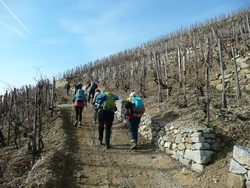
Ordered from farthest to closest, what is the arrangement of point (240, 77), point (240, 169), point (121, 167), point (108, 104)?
point (240, 77) → point (108, 104) → point (121, 167) → point (240, 169)

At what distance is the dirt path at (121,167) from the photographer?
449 cm

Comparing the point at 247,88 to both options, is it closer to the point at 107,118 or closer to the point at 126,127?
the point at 126,127

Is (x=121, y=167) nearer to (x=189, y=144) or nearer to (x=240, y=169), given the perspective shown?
(x=189, y=144)

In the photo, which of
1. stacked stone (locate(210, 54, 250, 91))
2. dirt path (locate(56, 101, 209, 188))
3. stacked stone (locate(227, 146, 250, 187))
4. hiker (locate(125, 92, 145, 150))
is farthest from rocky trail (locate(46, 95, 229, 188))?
stacked stone (locate(210, 54, 250, 91))

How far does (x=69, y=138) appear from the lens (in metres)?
7.12

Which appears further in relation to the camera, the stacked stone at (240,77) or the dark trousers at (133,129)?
the stacked stone at (240,77)

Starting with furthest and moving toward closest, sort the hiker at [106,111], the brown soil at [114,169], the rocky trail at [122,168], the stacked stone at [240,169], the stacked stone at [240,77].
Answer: the stacked stone at [240,77] < the hiker at [106,111] < the rocky trail at [122,168] < the brown soil at [114,169] < the stacked stone at [240,169]

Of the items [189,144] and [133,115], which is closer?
Result: [189,144]

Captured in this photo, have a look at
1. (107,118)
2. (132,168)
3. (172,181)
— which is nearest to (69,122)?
(107,118)

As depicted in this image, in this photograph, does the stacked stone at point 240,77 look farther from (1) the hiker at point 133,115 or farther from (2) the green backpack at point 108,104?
(2) the green backpack at point 108,104

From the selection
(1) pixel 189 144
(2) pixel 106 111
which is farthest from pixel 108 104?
(1) pixel 189 144

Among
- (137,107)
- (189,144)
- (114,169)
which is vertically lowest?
(114,169)

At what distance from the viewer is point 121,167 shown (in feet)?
17.0

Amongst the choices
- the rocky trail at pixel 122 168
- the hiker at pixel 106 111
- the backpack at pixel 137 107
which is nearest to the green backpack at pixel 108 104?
the hiker at pixel 106 111
